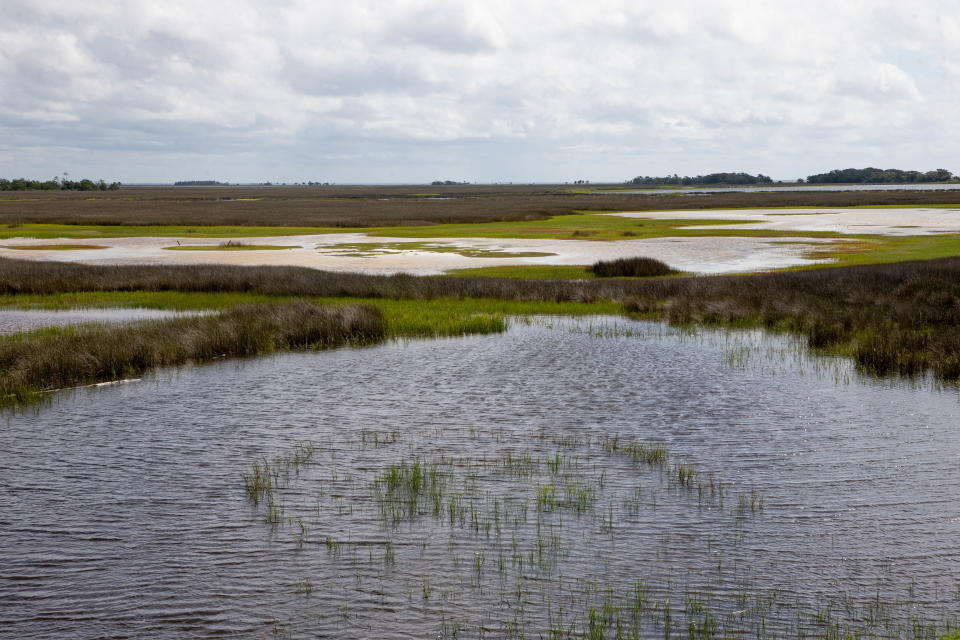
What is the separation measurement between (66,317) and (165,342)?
910cm

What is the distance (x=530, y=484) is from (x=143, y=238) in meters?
66.5

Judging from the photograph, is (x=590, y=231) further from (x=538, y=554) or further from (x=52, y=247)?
(x=538, y=554)

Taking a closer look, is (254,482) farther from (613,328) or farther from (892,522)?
(613,328)

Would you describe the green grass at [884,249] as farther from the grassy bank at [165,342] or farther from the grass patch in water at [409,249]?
the grassy bank at [165,342]

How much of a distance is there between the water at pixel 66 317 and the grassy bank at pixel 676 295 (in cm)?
391

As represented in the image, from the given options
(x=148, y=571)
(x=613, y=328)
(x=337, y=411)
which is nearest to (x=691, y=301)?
(x=613, y=328)

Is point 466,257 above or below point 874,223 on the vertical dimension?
below

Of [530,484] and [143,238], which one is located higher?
[143,238]

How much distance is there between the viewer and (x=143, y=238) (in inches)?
2805

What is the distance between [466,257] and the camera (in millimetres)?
51656

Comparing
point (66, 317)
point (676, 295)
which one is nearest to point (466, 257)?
point (676, 295)

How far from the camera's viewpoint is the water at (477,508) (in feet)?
30.6

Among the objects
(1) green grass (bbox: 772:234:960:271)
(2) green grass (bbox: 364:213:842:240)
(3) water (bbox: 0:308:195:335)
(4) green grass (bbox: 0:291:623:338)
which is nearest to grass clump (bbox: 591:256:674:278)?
(1) green grass (bbox: 772:234:960:271)

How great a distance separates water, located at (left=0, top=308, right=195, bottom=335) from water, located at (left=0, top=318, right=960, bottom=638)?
9.38 meters
